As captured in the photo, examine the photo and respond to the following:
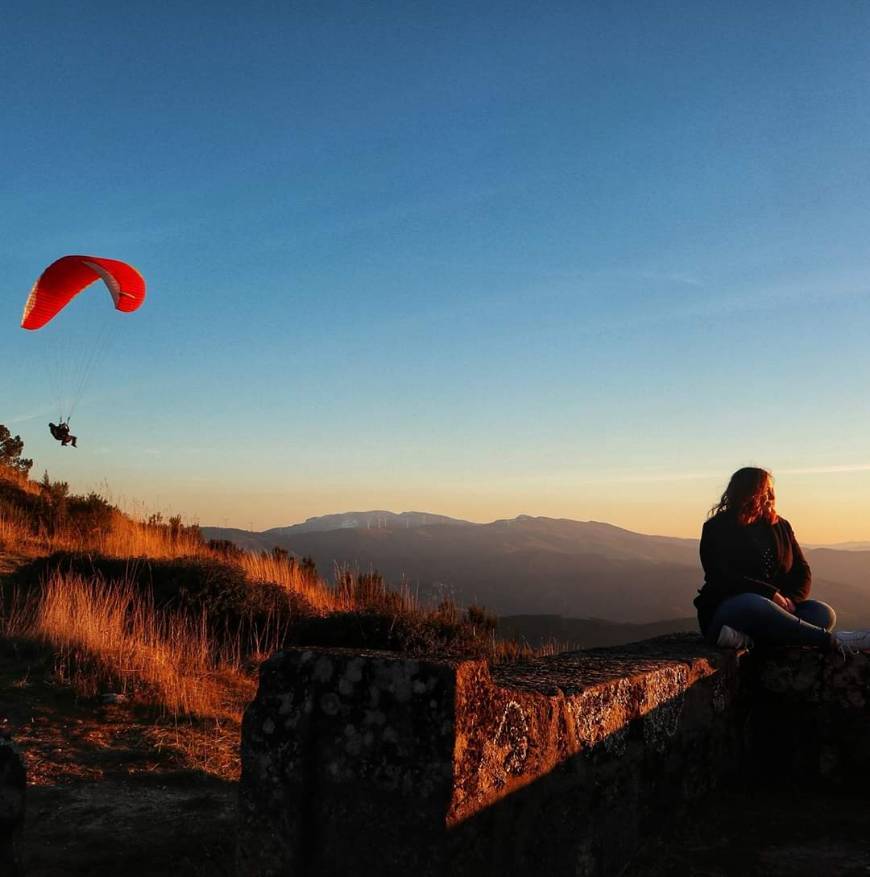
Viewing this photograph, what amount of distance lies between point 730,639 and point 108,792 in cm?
353

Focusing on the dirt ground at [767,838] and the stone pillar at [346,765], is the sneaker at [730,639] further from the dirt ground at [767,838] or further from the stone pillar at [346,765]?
the stone pillar at [346,765]

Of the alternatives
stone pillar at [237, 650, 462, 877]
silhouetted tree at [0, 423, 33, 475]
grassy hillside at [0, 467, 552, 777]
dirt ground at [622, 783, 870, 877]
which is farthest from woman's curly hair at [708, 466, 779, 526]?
silhouetted tree at [0, 423, 33, 475]

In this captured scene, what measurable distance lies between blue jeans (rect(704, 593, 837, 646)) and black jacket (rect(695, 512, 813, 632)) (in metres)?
0.20

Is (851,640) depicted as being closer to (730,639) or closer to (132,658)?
(730,639)

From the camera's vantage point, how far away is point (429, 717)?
7.39 ft

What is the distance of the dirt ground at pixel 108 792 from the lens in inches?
146

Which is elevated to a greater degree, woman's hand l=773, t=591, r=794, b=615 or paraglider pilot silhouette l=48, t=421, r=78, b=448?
paraglider pilot silhouette l=48, t=421, r=78, b=448

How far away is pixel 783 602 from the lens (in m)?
4.23

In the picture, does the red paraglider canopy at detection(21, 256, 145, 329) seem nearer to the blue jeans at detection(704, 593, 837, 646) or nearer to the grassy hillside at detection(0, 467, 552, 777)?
the grassy hillside at detection(0, 467, 552, 777)

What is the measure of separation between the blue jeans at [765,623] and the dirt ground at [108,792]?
2.38 metres

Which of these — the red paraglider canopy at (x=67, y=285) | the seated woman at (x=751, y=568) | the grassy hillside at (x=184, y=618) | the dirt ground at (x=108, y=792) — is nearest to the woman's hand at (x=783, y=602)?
the seated woman at (x=751, y=568)

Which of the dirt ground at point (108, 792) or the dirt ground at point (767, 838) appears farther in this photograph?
the dirt ground at point (108, 792)

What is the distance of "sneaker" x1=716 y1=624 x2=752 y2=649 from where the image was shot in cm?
385

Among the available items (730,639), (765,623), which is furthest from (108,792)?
(765,623)
